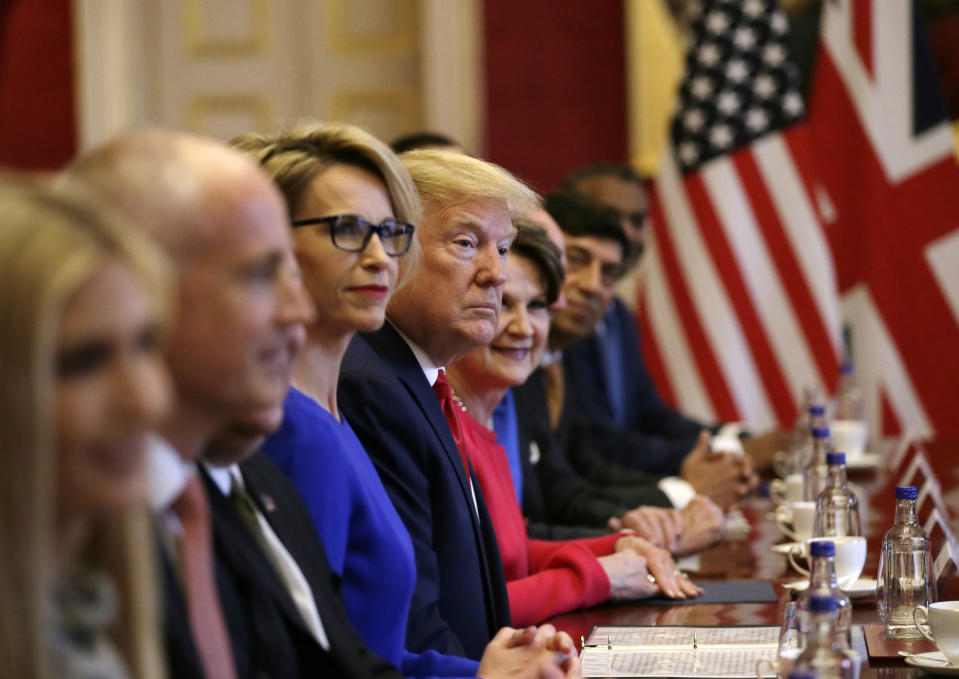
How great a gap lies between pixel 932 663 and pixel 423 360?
3.31 ft

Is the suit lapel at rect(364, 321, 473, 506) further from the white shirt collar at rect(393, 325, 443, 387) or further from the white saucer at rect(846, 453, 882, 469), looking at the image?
the white saucer at rect(846, 453, 882, 469)

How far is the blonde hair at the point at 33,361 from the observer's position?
948mm

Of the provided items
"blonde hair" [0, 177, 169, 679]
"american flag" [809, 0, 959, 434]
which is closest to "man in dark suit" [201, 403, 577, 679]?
"blonde hair" [0, 177, 169, 679]

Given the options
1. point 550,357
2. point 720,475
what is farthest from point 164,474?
point 550,357

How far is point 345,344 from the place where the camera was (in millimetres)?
2031

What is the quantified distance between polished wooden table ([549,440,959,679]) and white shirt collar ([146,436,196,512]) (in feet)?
3.46

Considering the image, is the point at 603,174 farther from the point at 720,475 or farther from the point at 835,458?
the point at 835,458

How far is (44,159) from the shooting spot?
8.16 meters

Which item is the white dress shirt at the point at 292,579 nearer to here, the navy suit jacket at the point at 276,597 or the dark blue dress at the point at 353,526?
the navy suit jacket at the point at 276,597

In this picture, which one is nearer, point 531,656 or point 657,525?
point 531,656

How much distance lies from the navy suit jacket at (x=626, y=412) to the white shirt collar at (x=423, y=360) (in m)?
1.80

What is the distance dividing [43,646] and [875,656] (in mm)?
1320

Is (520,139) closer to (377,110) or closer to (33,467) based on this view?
(377,110)

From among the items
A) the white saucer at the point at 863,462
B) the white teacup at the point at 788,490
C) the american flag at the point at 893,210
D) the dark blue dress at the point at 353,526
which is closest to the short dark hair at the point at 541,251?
the white teacup at the point at 788,490
